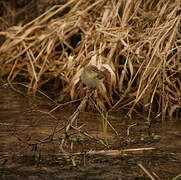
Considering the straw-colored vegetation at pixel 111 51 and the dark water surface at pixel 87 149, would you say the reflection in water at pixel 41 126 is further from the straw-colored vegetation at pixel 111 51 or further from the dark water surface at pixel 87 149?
the straw-colored vegetation at pixel 111 51

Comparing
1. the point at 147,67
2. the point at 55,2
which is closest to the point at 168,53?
the point at 147,67

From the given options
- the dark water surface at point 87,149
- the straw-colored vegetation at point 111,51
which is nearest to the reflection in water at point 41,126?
the dark water surface at point 87,149

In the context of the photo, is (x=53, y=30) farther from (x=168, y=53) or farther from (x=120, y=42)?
(x=168, y=53)

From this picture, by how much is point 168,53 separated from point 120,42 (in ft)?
1.46

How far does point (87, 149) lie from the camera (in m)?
2.44

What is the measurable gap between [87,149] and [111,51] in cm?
119

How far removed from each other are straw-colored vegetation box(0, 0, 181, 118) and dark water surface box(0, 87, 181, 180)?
0.22m

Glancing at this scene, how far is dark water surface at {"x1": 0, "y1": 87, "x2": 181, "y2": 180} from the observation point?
2139 mm

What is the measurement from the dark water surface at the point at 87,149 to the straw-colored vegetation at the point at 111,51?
22cm

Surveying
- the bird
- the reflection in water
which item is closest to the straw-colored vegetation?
the reflection in water

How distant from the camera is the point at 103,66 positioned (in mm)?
3307

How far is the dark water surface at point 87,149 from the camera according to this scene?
2.14 m

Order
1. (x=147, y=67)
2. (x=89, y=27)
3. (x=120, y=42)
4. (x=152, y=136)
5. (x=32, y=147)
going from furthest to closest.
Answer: (x=89, y=27)
(x=120, y=42)
(x=147, y=67)
(x=152, y=136)
(x=32, y=147)

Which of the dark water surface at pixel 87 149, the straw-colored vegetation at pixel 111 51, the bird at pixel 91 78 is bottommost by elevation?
the dark water surface at pixel 87 149
